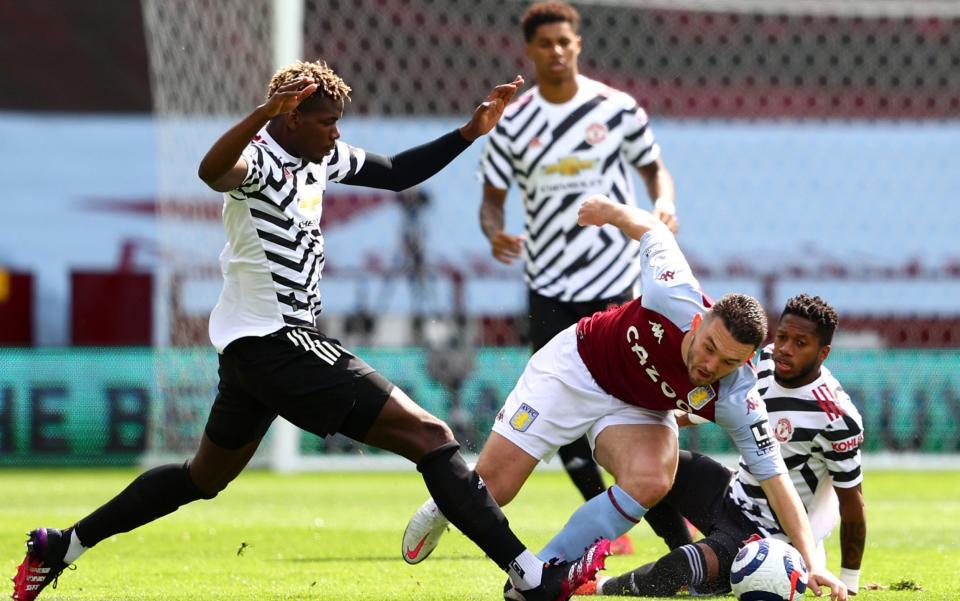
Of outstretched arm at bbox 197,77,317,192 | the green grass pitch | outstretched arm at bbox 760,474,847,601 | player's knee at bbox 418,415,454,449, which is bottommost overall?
the green grass pitch

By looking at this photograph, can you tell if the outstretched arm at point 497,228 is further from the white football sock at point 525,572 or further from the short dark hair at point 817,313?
the white football sock at point 525,572

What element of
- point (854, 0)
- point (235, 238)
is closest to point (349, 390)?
point (235, 238)

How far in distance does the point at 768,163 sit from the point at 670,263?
9289 mm

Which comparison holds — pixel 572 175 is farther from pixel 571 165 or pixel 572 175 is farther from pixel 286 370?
pixel 286 370

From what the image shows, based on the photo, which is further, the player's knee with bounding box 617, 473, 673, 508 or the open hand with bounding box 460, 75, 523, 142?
the open hand with bounding box 460, 75, 523, 142

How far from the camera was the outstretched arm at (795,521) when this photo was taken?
477cm

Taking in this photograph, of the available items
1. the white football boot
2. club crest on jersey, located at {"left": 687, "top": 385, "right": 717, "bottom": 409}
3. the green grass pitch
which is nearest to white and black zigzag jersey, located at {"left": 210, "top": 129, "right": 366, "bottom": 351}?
the white football boot

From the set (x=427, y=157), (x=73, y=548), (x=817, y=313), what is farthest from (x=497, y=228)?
(x=73, y=548)

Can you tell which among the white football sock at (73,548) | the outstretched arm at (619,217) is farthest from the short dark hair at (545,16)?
the white football sock at (73,548)

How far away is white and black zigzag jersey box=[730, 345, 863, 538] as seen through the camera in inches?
212

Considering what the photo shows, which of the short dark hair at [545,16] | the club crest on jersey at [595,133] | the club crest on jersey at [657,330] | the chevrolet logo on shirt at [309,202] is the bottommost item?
the club crest on jersey at [657,330]

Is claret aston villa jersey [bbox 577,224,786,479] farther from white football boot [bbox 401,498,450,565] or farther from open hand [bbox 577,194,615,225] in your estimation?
white football boot [bbox 401,498,450,565]

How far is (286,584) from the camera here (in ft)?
18.7

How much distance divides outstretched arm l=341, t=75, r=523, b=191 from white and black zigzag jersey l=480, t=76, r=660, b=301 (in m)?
1.83
